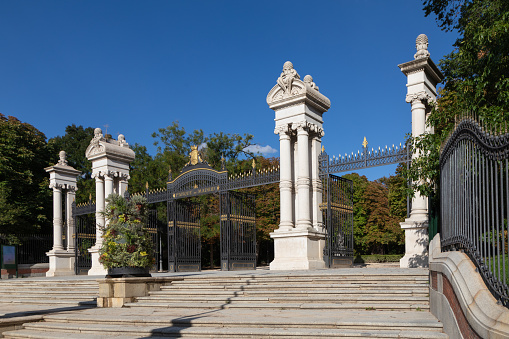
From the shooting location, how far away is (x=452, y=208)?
643 cm

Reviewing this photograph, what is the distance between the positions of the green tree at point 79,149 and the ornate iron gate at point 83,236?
13.7 meters

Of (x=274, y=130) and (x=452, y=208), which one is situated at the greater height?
(x=274, y=130)

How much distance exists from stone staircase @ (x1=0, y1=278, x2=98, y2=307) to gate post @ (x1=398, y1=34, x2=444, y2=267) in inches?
333

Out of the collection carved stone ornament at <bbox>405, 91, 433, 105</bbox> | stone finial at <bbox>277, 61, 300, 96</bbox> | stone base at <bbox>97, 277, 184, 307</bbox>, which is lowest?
stone base at <bbox>97, 277, 184, 307</bbox>

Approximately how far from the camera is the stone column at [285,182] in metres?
15.6

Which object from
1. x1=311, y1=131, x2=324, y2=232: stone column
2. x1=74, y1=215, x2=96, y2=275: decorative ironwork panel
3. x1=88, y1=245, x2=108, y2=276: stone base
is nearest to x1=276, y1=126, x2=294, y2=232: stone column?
x1=311, y1=131, x2=324, y2=232: stone column

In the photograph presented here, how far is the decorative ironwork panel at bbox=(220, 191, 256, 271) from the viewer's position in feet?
59.0

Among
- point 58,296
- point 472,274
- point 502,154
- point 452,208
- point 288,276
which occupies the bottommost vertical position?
point 58,296

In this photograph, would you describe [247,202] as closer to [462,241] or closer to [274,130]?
[274,130]

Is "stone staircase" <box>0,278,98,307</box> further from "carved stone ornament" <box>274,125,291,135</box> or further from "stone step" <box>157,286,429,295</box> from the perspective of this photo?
"carved stone ornament" <box>274,125,291,135</box>

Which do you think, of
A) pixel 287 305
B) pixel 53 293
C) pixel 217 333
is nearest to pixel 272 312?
pixel 287 305

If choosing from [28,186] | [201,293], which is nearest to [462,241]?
[201,293]

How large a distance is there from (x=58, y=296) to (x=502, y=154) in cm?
1327

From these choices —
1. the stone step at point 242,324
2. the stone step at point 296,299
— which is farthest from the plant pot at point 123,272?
the stone step at point 242,324
